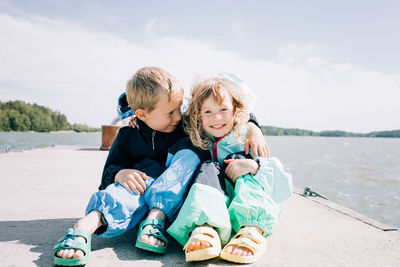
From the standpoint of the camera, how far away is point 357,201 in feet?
23.7

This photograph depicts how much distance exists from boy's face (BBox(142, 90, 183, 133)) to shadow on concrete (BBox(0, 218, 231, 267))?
79cm

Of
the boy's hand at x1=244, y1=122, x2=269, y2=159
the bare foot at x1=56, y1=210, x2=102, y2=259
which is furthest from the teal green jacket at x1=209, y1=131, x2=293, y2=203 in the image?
the bare foot at x1=56, y1=210, x2=102, y2=259

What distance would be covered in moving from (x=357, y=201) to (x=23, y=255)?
7.32 metres

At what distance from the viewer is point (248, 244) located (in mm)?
1595

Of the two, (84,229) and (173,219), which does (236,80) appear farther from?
(84,229)

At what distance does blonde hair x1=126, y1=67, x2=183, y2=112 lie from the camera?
2.23m

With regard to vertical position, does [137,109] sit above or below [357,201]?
above

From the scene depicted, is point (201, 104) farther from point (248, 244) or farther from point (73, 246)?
point (73, 246)

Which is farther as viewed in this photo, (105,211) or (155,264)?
(105,211)

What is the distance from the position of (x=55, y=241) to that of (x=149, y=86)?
3.90ft

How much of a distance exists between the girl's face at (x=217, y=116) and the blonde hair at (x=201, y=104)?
0.03m

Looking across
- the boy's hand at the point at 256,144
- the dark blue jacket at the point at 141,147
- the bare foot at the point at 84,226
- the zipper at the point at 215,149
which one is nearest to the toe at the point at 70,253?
the bare foot at the point at 84,226

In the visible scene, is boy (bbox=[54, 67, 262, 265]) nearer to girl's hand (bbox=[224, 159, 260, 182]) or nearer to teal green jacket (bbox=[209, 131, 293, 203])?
girl's hand (bbox=[224, 159, 260, 182])

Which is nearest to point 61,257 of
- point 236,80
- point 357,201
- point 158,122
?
point 158,122
